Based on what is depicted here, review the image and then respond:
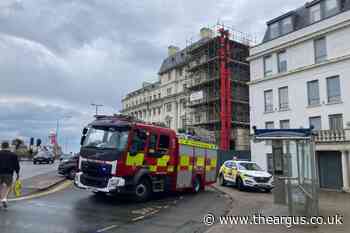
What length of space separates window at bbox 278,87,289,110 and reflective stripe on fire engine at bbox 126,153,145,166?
67.4ft

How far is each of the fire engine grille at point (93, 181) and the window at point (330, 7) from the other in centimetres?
2402

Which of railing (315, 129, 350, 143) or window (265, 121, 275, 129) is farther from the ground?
window (265, 121, 275, 129)

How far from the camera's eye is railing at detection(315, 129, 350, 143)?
2402 cm

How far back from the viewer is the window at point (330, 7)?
87.0 ft

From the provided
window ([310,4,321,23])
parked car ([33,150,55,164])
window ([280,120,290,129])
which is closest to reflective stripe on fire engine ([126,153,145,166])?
window ([280,120,290,129])

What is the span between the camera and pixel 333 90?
25953 mm

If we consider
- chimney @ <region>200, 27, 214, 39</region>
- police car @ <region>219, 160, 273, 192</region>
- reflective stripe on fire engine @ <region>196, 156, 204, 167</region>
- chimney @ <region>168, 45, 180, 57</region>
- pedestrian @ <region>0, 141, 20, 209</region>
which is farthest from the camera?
chimney @ <region>168, 45, 180, 57</region>

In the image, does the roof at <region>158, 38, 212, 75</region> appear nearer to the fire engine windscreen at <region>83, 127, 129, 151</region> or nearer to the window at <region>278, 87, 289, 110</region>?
the window at <region>278, 87, 289, 110</region>

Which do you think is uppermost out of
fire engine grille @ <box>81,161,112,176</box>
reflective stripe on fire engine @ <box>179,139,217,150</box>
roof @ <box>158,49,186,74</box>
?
roof @ <box>158,49,186,74</box>

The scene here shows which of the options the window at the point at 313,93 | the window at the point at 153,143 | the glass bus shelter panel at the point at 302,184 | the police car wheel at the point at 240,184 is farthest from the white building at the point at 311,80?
the window at the point at 153,143

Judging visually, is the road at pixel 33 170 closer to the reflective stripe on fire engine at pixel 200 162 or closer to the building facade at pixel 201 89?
the reflective stripe on fire engine at pixel 200 162

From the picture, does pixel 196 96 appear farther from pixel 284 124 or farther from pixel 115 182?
pixel 115 182

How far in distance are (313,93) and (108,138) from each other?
68.9 ft

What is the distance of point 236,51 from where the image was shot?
148 feet
